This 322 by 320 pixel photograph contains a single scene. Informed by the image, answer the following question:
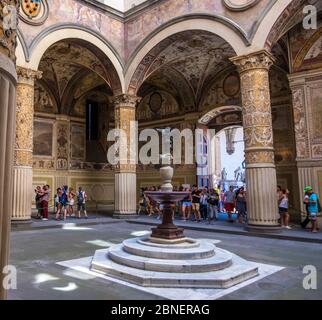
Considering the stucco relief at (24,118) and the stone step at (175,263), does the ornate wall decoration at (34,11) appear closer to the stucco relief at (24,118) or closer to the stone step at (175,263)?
the stucco relief at (24,118)

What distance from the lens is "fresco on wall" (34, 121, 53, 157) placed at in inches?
623

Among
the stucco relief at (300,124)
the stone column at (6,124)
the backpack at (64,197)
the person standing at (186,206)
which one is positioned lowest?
the person standing at (186,206)

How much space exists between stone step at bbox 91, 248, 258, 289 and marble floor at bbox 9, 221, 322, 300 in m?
0.14

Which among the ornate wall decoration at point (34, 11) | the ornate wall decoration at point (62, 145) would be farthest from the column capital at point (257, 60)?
the ornate wall decoration at point (62, 145)

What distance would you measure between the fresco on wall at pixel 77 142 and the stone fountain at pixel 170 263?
12.3m

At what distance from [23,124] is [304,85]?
982 centimetres

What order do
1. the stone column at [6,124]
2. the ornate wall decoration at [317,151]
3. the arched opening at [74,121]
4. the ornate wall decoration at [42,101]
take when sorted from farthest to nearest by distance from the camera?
the ornate wall decoration at [42,101]
the arched opening at [74,121]
the ornate wall decoration at [317,151]
the stone column at [6,124]

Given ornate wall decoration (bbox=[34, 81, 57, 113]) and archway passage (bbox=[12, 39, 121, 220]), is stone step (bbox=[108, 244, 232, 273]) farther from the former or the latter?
ornate wall decoration (bbox=[34, 81, 57, 113])

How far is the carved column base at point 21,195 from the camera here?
9.84m

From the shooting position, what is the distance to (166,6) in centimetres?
1230

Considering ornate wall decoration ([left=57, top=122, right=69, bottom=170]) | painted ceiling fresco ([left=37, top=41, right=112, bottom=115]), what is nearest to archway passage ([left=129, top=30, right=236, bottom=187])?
painted ceiling fresco ([left=37, top=41, right=112, bottom=115])

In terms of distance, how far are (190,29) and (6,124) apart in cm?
1067

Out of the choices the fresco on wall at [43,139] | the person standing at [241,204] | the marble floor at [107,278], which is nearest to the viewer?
the marble floor at [107,278]

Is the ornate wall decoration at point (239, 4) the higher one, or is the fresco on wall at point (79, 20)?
the fresco on wall at point (79, 20)
